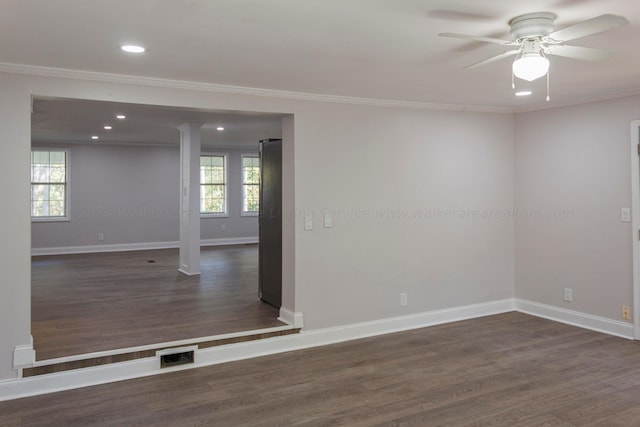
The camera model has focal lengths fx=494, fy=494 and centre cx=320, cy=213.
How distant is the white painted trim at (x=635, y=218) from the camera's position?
4.68 m

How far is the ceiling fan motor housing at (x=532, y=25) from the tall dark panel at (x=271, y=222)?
3.09 meters

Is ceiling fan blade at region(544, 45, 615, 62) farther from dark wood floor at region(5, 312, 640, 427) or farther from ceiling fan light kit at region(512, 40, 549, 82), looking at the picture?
dark wood floor at region(5, 312, 640, 427)

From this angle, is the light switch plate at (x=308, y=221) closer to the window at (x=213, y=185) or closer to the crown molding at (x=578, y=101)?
the crown molding at (x=578, y=101)

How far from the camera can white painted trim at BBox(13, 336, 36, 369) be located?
356 cm

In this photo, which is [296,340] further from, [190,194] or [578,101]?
[578,101]

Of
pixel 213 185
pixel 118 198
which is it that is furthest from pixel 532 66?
pixel 213 185

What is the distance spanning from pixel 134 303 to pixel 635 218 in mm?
5311

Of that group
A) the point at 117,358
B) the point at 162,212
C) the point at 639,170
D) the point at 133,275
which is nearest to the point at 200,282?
the point at 133,275

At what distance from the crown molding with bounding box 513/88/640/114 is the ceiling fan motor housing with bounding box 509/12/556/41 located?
2.55 meters

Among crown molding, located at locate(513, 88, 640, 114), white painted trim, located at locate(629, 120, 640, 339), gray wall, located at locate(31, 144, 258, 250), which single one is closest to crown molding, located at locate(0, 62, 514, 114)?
crown molding, located at locate(513, 88, 640, 114)

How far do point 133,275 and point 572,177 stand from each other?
20.1 feet

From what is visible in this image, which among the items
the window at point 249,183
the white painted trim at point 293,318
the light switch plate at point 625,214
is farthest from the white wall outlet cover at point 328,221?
the window at point 249,183

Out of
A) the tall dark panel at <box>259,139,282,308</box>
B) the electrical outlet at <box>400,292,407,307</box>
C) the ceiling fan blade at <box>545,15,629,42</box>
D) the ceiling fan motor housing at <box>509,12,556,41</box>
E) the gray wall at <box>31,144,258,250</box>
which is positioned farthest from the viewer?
the gray wall at <box>31,144,258,250</box>

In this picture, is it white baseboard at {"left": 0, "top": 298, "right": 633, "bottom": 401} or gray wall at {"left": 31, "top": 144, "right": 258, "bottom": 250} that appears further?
gray wall at {"left": 31, "top": 144, "right": 258, "bottom": 250}
